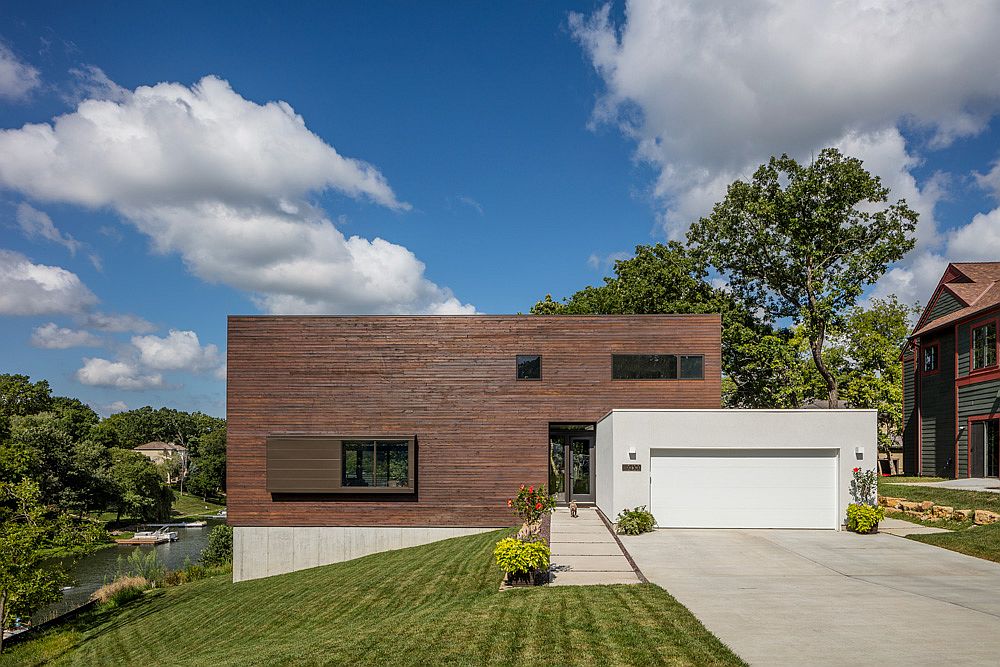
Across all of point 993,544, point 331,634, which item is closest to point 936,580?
point 993,544

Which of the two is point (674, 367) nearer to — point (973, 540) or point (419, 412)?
point (419, 412)

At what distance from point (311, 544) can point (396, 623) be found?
1243 cm

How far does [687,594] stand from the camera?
9.23 metres

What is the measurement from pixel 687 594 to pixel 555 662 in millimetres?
3388

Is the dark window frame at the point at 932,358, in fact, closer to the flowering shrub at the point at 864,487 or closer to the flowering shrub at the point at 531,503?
the flowering shrub at the point at 864,487

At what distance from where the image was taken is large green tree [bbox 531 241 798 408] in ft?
95.8

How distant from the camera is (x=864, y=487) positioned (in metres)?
15.4

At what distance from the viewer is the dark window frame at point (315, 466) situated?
2000 cm

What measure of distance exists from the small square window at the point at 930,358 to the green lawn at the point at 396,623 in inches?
763

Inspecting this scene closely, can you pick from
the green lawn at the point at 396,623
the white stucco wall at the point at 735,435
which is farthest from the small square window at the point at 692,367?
the green lawn at the point at 396,623

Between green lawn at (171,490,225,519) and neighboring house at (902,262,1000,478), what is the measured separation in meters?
60.1

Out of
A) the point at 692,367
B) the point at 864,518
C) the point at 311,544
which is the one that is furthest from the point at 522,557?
the point at 311,544

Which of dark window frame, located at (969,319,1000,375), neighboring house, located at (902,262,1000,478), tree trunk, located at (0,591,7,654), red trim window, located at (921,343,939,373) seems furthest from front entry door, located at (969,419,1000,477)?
tree trunk, located at (0,591,7,654)

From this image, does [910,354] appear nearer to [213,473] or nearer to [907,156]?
[907,156]
